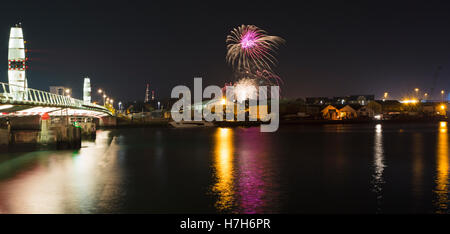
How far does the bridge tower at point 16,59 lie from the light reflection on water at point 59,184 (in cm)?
742

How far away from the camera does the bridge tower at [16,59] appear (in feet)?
135

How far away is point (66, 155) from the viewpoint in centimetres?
3912

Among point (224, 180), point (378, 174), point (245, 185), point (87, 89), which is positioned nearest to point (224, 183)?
point (224, 180)

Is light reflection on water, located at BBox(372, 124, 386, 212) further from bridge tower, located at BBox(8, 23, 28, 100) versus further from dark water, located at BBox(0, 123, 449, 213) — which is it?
bridge tower, located at BBox(8, 23, 28, 100)

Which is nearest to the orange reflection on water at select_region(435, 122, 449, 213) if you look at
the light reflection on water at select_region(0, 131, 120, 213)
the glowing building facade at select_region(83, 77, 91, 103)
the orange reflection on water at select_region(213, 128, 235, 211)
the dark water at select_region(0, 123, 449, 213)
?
the dark water at select_region(0, 123, 449, 213)

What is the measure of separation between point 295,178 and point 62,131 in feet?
86.7

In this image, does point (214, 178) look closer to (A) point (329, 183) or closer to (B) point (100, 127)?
(A) point (329, 183)

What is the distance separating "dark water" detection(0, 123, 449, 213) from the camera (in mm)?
18422

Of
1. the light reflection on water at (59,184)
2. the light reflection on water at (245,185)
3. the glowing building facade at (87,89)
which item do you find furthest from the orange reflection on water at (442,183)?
the glowing building facade at (87,89)

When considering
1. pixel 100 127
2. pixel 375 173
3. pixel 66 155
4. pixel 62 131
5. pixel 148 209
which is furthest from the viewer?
pixel 100 127

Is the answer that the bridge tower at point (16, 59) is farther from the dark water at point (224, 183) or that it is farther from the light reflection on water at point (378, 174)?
the light reflection on water at point (378, 174)
